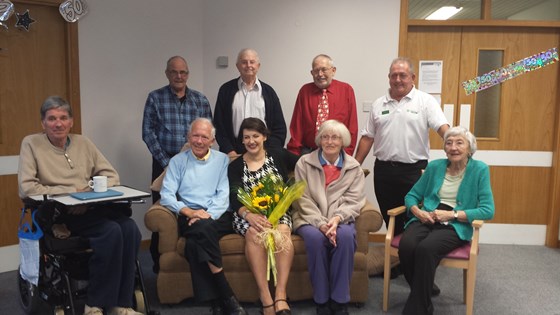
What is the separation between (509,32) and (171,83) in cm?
309

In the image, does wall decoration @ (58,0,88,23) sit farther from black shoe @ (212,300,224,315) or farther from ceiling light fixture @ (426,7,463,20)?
ceiling light fixture @ (426,7,463,20)

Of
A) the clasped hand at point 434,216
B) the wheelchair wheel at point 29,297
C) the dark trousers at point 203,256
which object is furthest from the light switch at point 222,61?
the wheelchair wheel at point 29,297

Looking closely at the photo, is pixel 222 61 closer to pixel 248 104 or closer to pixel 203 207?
pixel 248 104

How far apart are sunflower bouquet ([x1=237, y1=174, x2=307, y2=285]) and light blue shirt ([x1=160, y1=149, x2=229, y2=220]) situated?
185 mm

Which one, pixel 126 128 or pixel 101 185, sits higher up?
pixel 126 128

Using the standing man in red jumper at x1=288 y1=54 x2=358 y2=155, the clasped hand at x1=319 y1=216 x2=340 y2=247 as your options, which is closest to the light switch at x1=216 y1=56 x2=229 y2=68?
the standing man in red jumper at x1=288 y1=54 x2=358 y2=155

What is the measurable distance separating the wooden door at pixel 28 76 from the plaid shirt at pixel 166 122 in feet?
2.47

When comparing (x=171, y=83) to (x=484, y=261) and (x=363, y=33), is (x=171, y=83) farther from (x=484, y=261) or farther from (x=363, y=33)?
(x=484, y=261)

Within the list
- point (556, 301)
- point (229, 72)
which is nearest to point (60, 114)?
point (229, 72)

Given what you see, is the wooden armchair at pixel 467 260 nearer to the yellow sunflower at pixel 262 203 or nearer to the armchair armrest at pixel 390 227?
the armchair armrest at pixel 390 227

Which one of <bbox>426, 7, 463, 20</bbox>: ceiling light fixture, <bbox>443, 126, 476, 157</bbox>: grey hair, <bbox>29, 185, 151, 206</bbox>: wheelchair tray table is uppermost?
<bbox>426, 7, 463, 20</bbox>: ceiling light fixture

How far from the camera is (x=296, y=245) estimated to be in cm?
296

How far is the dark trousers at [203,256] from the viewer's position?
278cm

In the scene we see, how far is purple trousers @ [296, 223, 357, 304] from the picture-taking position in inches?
111
